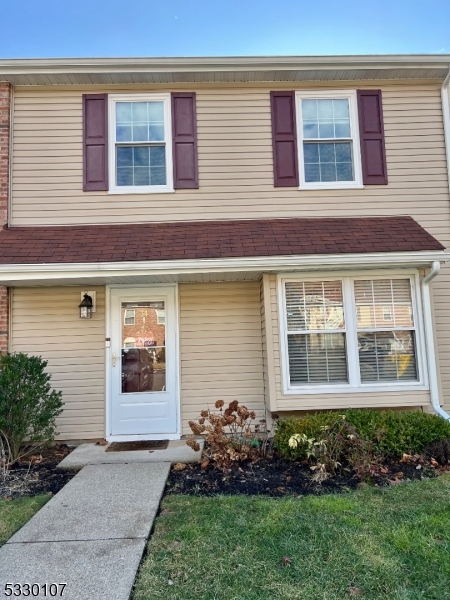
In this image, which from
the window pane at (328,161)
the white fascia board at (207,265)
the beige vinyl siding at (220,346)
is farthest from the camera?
the window pane at (328,161)

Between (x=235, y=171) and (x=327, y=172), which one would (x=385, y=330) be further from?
(x=235, y=171)

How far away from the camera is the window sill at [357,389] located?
17.3ft

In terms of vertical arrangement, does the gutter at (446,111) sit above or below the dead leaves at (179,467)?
above

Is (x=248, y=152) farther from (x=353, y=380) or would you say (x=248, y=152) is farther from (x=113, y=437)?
(x=113, y=437)

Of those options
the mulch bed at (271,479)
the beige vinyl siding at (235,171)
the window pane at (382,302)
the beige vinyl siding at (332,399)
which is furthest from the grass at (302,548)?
the beige vinyl siding at (235,171)

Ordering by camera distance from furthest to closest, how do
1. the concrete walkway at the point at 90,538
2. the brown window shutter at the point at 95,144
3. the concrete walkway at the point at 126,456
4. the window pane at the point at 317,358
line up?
the brown window shutter at the point at 95,144 → the window pane at the point at 317,358 → the concrete walkway at the point at 126,456 → the concrete walkway at the point at 90,538

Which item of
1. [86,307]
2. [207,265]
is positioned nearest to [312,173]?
[207,265]

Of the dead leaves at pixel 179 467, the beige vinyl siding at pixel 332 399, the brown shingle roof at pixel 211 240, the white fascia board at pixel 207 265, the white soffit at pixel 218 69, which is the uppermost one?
the white soffit at pixel 218 69

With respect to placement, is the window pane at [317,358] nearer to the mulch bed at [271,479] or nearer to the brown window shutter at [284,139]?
the mulch bed at [271,479]

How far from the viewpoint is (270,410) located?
5.29 metres

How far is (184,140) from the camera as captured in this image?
6.14m

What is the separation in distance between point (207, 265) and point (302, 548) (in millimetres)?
3248

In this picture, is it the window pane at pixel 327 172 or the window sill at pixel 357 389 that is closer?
the window sill at pixel 357 389

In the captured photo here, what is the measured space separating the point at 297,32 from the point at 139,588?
37.3 feet
